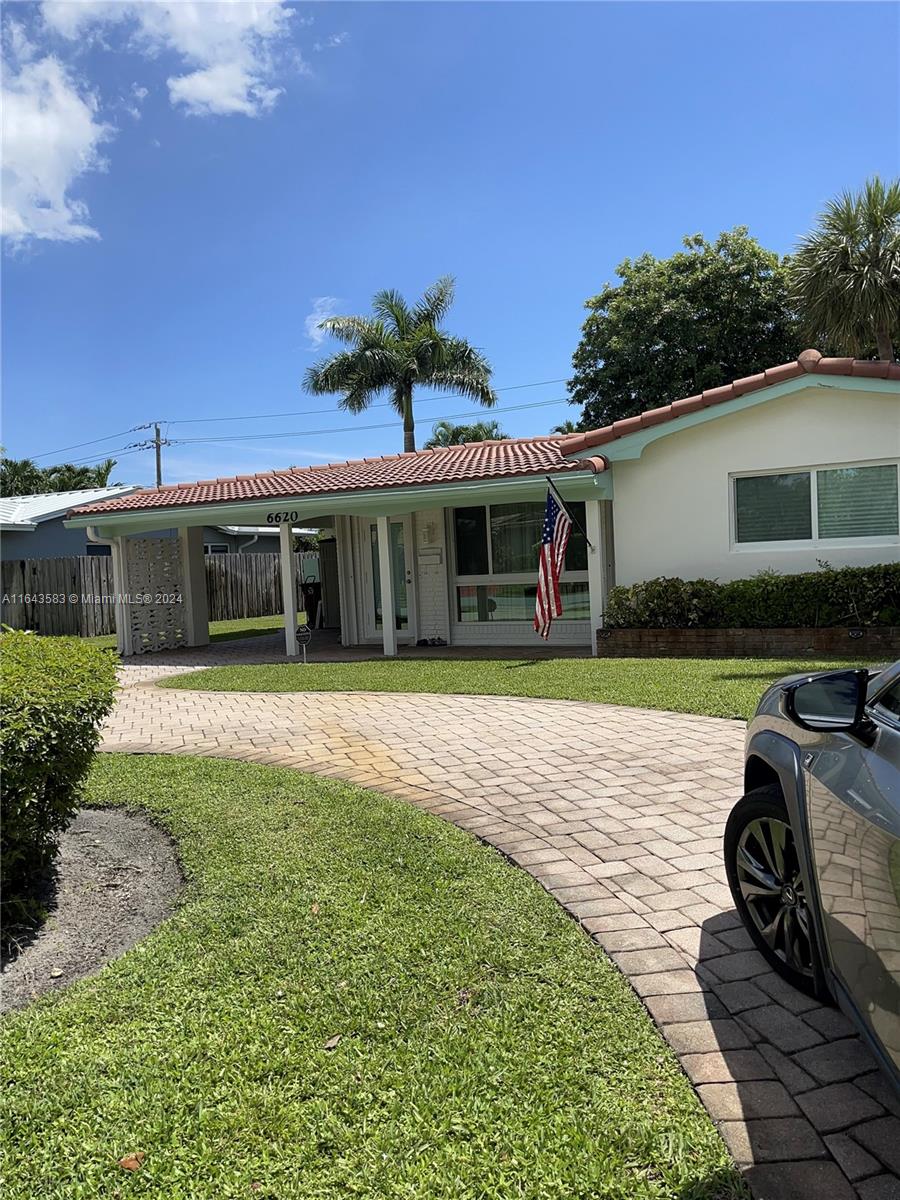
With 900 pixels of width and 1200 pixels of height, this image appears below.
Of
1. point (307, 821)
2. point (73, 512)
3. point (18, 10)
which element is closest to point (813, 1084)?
point (307, 821)

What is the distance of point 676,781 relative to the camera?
18.6ft

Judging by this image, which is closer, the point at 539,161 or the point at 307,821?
the point at 307,821

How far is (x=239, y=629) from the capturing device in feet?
73.8

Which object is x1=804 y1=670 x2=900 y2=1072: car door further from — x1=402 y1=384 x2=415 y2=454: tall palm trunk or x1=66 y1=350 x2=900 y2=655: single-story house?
x1=402 y1=384 x2=415 y2=454: tall palm trunk

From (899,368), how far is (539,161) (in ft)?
19.9

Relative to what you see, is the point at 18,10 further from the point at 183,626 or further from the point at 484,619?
the point at 183,626

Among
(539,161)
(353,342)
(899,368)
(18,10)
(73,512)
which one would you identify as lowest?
(73,512)

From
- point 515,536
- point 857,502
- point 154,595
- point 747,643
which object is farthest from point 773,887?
point 154,595

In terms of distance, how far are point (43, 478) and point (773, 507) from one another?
42.3m

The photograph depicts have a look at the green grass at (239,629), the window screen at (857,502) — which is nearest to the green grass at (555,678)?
the window screen at (857,502)

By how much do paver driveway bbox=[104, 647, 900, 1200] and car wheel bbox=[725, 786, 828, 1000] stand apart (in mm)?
113

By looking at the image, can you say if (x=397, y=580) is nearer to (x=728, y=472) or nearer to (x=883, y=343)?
(x=728, y=472)

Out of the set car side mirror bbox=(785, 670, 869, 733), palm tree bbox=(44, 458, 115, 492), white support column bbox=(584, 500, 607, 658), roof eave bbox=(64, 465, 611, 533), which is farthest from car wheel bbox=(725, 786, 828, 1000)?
palm tree bbox=(44, 458, 115, 492)

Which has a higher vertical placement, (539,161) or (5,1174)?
(539,161)
